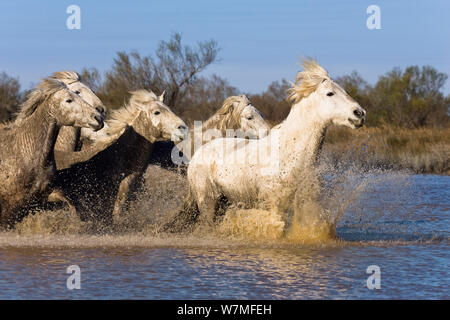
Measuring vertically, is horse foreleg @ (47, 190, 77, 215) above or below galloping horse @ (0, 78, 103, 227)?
below

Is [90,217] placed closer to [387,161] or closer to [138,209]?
[138,209]

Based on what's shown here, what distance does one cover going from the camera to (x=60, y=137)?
1096cm

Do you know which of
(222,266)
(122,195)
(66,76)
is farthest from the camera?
(66,76)

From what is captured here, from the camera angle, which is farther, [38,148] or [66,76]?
[66,76]

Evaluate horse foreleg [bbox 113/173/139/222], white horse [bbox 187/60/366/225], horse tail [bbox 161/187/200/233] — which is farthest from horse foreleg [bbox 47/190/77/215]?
white horse [bbox 187/60/366/225]

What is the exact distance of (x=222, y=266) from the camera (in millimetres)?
7523

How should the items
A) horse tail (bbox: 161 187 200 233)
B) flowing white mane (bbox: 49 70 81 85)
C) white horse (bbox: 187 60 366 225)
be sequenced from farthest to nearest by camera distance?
1. flowing white mane (bbox: 49 70 81 85)
2. horse tail (bbox: 161 187 200 233)
3. white horse (bbox: 187 60 366 225)

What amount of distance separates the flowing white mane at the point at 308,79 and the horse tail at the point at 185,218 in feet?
6.43

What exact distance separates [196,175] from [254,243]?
1.19 metres

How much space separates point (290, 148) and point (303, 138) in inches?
7.2

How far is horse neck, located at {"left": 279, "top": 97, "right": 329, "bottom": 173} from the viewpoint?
8.39 metres

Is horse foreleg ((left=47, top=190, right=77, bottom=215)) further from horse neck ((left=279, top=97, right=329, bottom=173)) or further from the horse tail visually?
horse neck ((left=279, top=97, right=329, bottom=173))

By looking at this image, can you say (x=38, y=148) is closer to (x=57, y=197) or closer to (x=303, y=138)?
(x=57, y=197)

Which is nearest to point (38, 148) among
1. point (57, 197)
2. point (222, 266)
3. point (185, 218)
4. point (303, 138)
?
point (57, 197)
